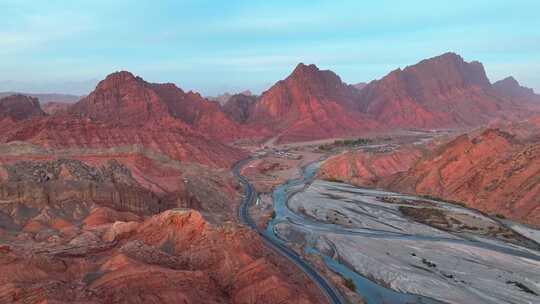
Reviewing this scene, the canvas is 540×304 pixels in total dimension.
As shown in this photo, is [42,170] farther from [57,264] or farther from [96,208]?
[57,264]

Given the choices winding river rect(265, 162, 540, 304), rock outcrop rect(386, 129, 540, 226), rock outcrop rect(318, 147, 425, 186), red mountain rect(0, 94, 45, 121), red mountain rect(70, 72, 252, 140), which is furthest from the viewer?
red mountain rect(70, 72, 252, 140)

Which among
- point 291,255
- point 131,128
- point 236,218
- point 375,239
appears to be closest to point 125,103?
point 131,128

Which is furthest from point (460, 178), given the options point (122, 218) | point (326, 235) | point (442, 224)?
point (122, 218)

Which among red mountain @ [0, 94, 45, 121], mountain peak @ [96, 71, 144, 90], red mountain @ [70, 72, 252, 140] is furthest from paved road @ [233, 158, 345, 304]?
mountain peak @ [96, 71, 144, 90]

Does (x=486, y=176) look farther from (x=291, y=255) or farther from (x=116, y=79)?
(x=116, y=79)

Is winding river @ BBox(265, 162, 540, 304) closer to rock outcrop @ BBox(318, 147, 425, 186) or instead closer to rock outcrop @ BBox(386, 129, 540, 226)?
rock outcrop @ BBox(386, 129, 540, 226)

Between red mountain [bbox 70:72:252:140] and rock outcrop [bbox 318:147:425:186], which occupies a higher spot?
red mountain [bbox 70:72:252:140]

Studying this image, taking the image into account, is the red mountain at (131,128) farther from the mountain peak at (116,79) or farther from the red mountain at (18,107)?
the red mountain at (18,107)

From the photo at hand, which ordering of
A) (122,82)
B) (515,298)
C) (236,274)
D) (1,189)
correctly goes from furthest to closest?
1. (122,82)
2. (1,189)
3. (515,298)
4. (236,274)

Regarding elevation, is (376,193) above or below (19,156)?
below

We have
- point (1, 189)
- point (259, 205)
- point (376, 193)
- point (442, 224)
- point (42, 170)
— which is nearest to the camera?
point (1, 189)
